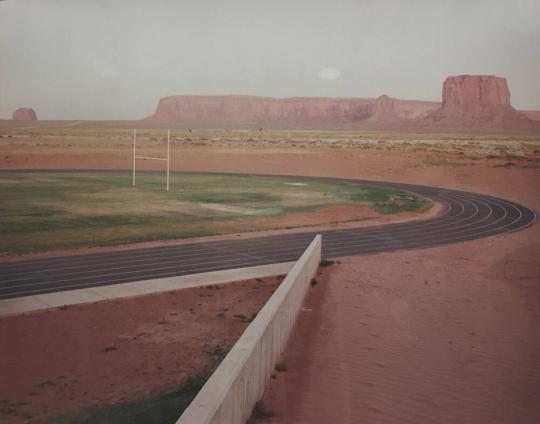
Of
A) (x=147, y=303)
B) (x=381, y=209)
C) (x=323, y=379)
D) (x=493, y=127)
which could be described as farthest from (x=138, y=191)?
(x=493, y=127)

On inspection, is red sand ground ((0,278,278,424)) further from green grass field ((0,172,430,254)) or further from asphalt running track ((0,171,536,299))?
green grass field ((0,172,430,254))

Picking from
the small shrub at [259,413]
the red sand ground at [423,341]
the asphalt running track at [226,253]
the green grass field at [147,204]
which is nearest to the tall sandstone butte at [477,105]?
the green grass field at [147,204]

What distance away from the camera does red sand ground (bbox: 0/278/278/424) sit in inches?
326

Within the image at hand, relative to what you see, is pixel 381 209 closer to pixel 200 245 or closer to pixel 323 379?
pixel 200 245

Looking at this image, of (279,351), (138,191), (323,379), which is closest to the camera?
(323,379)

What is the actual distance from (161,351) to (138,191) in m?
24.9

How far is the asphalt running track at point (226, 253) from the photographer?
14547 millimetres

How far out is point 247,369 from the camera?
6.98 meters

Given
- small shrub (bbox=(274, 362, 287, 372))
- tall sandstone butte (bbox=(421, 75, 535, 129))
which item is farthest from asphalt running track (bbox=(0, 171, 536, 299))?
tall sandstone butte (bbox=(421, 75, 535, 129))

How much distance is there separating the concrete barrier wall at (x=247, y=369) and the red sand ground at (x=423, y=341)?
41cm

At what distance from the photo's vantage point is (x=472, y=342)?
34.7 ft

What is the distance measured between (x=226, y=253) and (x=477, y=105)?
15934 cm

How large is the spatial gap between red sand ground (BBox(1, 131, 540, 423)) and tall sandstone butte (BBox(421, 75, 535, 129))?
141 meters

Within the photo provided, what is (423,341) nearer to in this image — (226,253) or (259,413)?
(259,413)
